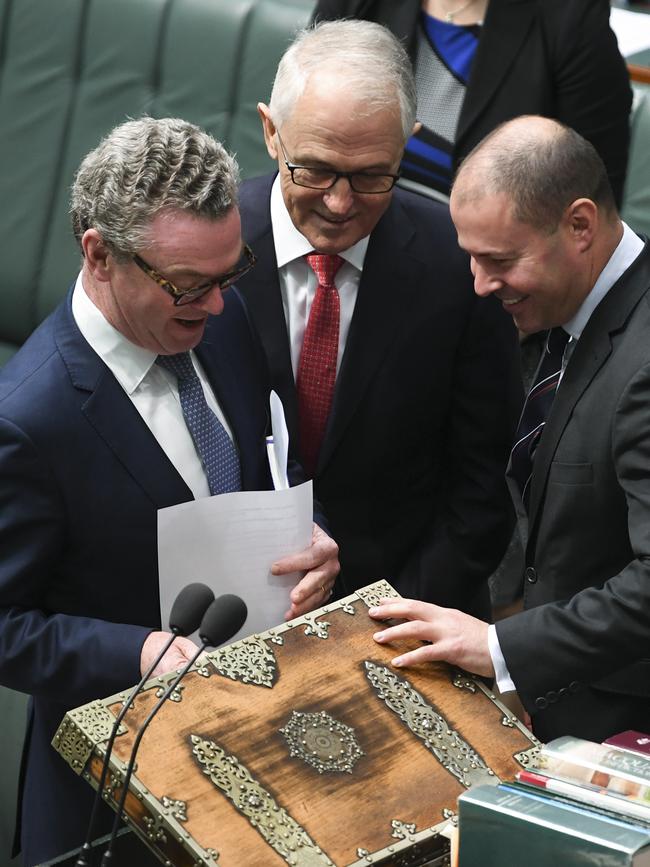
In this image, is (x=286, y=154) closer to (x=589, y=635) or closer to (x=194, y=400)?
(x=194, y=400)

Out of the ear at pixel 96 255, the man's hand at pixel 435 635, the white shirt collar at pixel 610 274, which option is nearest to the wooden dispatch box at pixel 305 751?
the man's hand at pixel 435 635

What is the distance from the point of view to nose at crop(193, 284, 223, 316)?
2.02 metres

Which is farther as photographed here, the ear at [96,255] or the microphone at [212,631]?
the ear at [96,255]

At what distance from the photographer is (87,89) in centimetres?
473

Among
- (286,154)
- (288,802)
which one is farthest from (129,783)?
(286,154)

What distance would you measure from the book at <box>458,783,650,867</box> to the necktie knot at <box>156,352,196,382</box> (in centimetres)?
88

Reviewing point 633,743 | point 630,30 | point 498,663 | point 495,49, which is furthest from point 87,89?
point 633,743

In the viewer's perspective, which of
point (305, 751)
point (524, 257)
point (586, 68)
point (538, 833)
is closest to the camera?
point (538, 833)

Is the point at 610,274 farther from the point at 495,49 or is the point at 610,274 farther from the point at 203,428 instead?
the point at 495,49

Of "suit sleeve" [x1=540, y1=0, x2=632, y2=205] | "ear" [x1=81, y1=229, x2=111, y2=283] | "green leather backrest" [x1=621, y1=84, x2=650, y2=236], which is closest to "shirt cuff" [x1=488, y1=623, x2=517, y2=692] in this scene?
"ear" [x1=81, y1=229, x2=111, y2=283]

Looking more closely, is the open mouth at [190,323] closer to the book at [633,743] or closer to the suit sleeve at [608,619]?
the suit sleeve at [608,619]

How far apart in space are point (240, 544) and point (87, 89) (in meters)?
3.07

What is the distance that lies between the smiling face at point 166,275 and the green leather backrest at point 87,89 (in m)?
2.55

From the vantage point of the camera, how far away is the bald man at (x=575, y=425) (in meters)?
2.08
